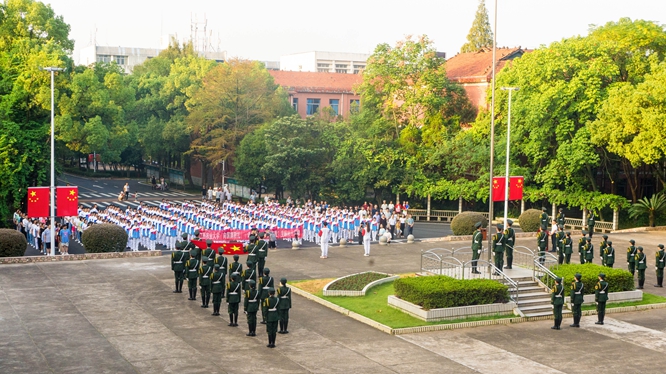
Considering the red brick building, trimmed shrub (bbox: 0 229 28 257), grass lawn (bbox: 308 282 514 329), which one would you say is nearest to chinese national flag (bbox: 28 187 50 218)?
trimmed shrub (bbox: 0 229 28 257)

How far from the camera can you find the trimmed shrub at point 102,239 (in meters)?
29.3

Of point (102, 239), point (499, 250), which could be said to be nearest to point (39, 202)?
point (102, 239)

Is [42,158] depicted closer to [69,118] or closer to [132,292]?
[69,118]

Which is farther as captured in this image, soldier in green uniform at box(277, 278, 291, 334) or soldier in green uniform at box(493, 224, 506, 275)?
soldier in green uniform at box(493, 224, 506, 275)

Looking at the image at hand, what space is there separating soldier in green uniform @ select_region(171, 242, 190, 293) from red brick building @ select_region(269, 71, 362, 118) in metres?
43.1

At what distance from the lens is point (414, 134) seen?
48344mm

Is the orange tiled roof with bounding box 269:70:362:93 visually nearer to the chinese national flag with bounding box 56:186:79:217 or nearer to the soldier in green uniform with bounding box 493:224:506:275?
the chinese national flag with bounding box 56:186:79:217

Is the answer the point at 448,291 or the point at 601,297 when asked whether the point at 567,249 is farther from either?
the point at 448,291

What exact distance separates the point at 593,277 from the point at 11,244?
1943 cm

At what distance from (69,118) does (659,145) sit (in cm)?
3169

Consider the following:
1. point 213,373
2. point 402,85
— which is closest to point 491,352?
point 213,373

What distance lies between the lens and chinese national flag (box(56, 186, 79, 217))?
2964cm

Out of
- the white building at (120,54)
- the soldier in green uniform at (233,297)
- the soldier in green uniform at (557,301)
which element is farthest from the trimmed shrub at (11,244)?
the white building at (120,54)

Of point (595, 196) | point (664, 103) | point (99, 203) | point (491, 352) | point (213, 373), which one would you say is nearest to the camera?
point (213, 373)
